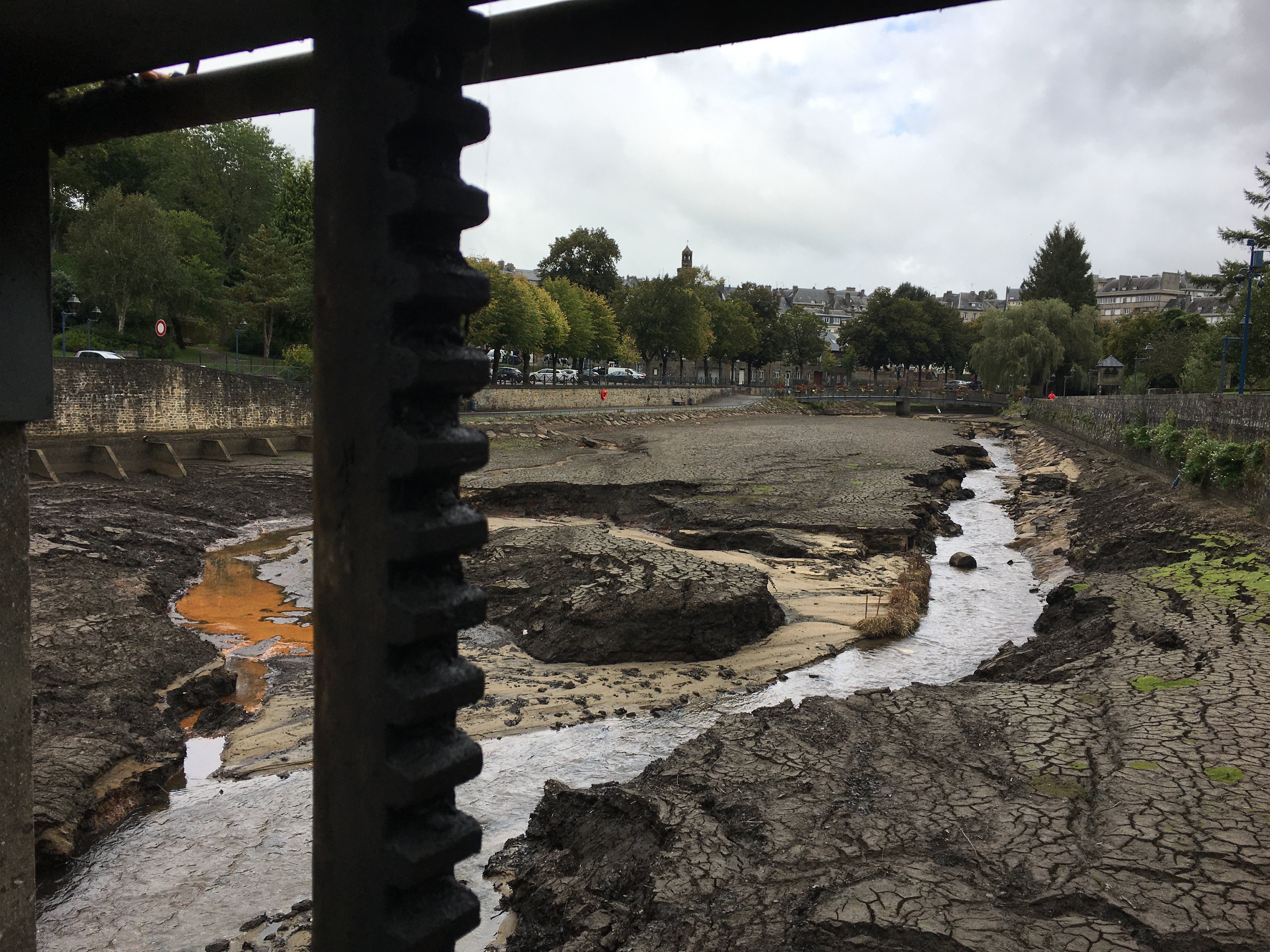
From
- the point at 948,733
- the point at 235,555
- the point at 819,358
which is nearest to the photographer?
the point at 948,733

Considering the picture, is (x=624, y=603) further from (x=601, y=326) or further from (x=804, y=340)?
(x=804, y=340)

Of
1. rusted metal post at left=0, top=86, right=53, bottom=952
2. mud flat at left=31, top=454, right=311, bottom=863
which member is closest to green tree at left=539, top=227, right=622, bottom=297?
mud flat at left=31, top=454, right=311, bottom=863

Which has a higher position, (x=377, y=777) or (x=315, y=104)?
(x=315, y=104)

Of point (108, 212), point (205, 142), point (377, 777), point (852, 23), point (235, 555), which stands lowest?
point (235, 555)

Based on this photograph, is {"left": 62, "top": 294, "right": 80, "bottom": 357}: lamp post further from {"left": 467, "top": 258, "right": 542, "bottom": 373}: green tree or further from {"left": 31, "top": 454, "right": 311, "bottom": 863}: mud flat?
{"left": 467, "top": 258, "right": 542, "bottom": 373}: green tree

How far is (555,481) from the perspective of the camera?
2222cm

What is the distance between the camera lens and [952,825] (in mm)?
5406

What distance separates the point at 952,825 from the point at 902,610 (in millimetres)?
7698

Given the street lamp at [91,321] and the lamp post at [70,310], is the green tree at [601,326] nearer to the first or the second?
the street lamp at [91,321]

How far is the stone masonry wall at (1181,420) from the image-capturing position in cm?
1534

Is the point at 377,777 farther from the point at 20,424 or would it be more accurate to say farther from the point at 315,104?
the point at 20,424

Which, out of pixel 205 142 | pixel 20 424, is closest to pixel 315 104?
pixel 20 424

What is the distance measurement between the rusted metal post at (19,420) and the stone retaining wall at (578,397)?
42.0 m

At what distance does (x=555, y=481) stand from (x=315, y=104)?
19.9 m
